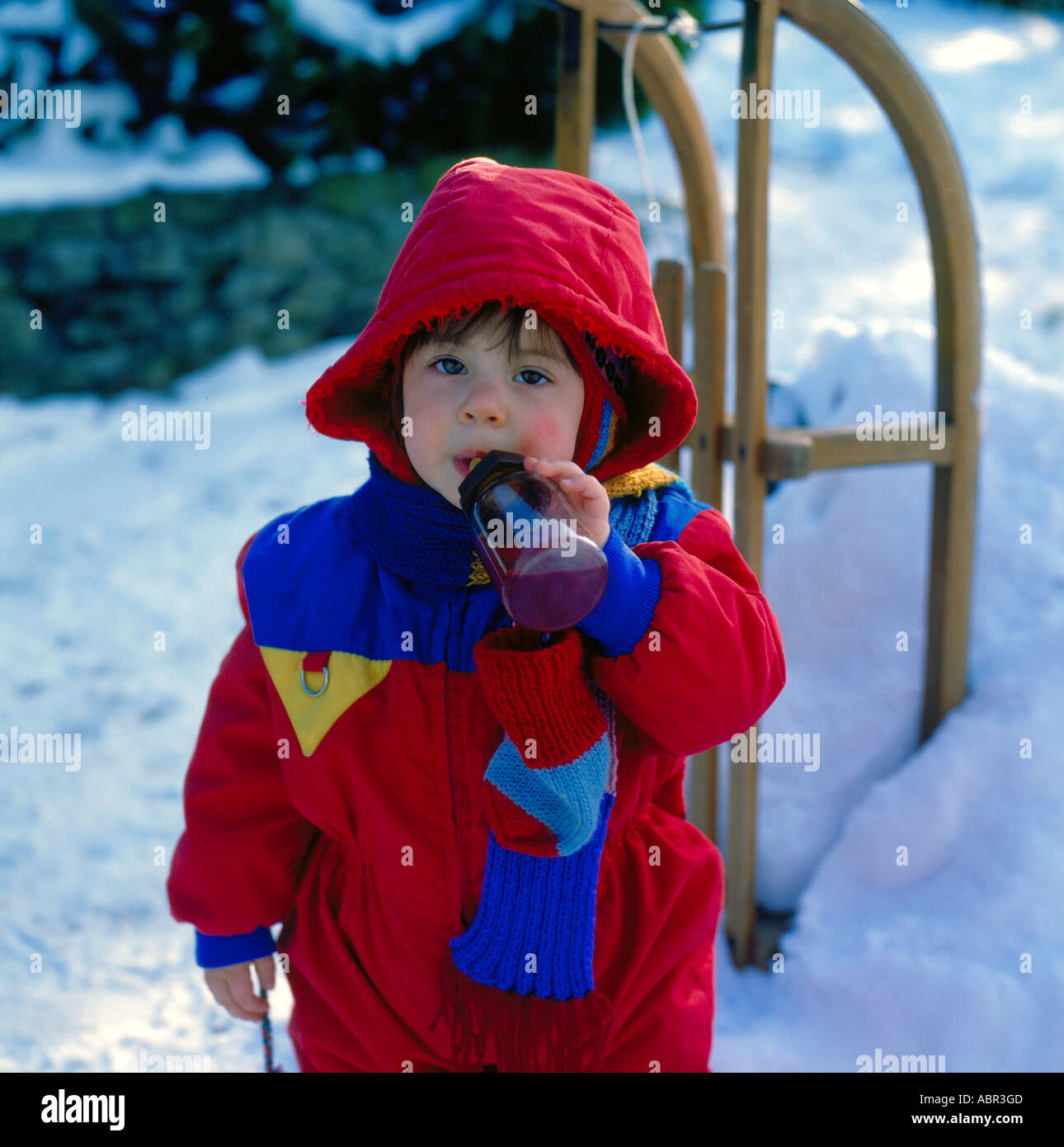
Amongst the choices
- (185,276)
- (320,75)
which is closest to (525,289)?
(185,276)

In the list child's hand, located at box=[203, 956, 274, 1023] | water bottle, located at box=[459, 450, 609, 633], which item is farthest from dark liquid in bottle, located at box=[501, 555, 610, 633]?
child's hand, located at box=[203, 956, 274, 1023]

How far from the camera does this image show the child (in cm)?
116

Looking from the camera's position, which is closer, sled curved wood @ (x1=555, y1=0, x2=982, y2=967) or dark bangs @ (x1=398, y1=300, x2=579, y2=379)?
dark bangs @ (x1=398, y1=300, x2=579, y2=379)

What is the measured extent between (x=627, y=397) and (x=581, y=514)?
30 cm

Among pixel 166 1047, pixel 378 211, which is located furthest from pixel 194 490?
pixel 166 1047

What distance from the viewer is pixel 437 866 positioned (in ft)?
4.30

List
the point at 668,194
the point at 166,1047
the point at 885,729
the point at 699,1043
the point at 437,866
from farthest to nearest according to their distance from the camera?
1. the point at 668,194
2. the point at 885,729
3. the point at 166,1047
4. the point at 699,1043
5. the point at 437,866

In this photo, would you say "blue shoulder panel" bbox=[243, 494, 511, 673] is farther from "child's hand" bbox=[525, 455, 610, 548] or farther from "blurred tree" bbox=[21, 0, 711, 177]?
"blurred tree" bbox=[21, 0, 711, 177]

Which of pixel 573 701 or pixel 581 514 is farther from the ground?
pixel 581 514

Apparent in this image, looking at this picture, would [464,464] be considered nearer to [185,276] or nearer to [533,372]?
[533,372]

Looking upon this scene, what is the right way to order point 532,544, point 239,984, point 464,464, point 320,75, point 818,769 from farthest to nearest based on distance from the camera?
point 320,75 → point 818,769 → point 239,984 → point 464,464 → point 532,544

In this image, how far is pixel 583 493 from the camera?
1.11 meters

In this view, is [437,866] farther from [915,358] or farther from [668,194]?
[668,194]

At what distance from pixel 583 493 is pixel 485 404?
0.14 meters
